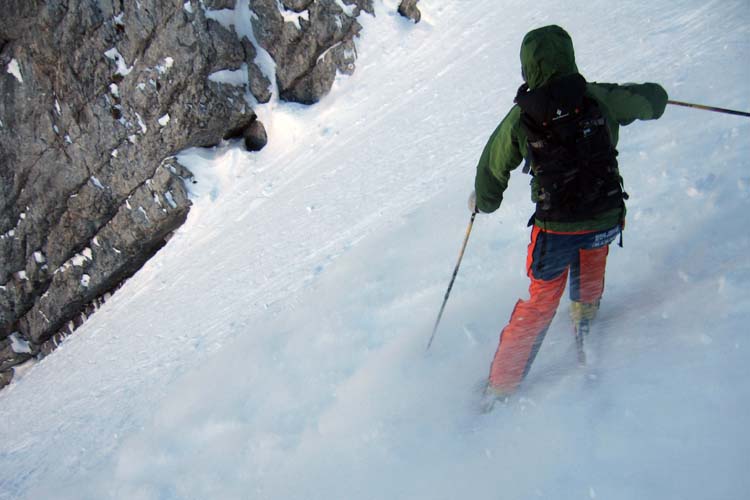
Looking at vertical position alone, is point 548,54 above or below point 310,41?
below

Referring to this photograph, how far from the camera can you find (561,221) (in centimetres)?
247

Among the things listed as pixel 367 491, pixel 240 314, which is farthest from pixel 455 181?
pixel 367 491

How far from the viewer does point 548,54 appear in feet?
7.01

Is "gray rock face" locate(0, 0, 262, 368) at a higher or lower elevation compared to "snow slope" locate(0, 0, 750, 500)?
higher

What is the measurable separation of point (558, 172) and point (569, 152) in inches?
4.0

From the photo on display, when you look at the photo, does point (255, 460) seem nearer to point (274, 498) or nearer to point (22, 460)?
point (274, 498)

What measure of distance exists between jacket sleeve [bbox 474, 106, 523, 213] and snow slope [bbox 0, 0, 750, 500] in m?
1.14

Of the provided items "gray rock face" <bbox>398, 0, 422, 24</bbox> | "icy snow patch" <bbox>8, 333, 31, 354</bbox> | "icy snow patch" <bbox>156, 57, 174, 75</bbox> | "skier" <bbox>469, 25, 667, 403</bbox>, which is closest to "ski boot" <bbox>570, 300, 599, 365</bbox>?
"skier" <bbox>469, 25, 667, 403</bbox>

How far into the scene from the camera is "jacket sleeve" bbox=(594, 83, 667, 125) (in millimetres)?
2445

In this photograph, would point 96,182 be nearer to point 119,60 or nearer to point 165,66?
point 119,60

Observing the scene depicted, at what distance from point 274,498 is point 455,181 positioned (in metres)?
3.99

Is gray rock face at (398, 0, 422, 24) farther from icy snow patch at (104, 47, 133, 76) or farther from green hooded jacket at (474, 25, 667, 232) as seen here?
green hooded jacket at (474, 25, 667, 232)

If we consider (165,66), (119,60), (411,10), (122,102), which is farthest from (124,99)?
(411,10)

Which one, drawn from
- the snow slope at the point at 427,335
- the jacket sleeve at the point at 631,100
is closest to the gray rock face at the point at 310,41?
the snow slope at the point at 427,335
